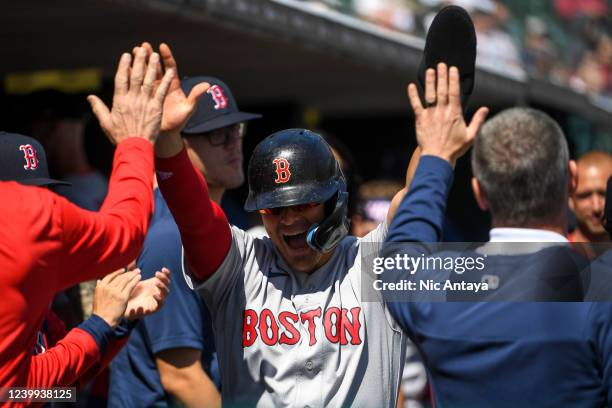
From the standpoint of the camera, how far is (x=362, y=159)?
35.1ft

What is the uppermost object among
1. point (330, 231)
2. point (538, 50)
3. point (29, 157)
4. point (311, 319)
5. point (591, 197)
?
point (538, 50)

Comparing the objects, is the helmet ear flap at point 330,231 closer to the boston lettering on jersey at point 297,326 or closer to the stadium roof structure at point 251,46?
the boston lettering on jersey at point 297,326

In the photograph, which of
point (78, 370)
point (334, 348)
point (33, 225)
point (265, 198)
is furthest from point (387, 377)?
point (33, 225)

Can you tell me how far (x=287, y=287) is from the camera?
3.39 meters

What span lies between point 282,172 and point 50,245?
2.95 feet

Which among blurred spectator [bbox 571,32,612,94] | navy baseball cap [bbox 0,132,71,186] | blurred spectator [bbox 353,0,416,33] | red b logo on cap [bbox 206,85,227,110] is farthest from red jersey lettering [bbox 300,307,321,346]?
blurred spectator [bbox 571,32,612,94]

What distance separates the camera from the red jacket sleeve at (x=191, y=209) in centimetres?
317

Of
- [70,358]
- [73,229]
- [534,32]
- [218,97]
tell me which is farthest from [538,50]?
[73,229]

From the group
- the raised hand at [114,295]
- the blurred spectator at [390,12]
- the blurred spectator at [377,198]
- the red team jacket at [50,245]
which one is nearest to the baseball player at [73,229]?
the red team jacket at [50,245]

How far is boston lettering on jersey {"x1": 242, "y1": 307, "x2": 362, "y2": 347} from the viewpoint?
3.29 meters

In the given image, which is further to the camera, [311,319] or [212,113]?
[212,113]

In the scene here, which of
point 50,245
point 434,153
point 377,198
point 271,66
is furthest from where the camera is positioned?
point 377,198

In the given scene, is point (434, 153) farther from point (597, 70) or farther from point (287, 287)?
point (597, 70)

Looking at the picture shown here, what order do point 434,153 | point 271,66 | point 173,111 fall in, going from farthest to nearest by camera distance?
point 271,66 < point 173,111 < point 434,153
